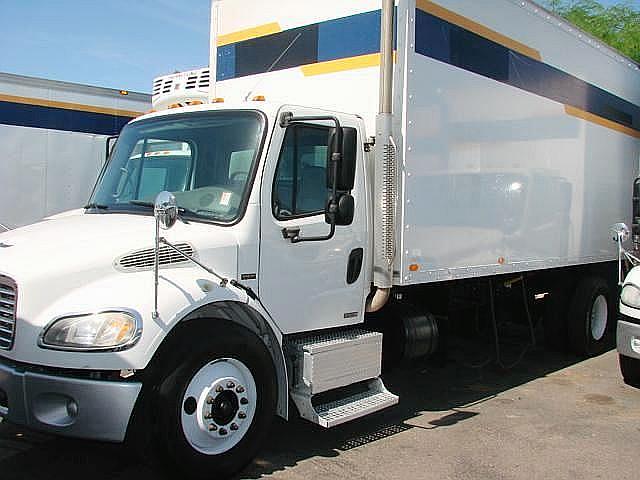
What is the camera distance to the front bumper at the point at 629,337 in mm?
6336

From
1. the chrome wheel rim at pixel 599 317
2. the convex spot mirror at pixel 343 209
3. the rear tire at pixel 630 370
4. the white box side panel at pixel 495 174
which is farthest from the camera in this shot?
the chrome wheel rim at pixel 599 317

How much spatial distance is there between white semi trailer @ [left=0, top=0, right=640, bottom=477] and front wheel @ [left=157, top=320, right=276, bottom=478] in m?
0.01

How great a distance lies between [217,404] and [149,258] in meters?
0.97

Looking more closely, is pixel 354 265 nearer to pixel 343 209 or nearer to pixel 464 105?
pixel 343 209

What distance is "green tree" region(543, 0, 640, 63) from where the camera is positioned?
1584cm

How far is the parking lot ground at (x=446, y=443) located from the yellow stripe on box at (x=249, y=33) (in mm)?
3349

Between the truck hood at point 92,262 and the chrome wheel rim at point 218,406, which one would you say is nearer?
the truck hood at point 92,262

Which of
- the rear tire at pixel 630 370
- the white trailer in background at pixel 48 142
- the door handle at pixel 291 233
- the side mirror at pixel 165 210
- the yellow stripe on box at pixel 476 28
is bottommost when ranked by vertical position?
the rear tire at pixel 630 370

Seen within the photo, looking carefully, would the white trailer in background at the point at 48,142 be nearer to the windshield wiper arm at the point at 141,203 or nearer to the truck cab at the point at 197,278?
the truck cab at the point at 197,278

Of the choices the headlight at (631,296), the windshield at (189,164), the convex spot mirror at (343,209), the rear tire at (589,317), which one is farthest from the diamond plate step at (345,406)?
the rear tire at (589,317)

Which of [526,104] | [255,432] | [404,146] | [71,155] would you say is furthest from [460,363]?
[71,155]

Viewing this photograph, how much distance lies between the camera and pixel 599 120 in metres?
8.08

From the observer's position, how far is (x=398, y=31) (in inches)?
196

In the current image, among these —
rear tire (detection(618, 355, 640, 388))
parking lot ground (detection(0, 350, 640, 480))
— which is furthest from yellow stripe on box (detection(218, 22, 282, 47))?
rear tire (detection(618, 355, 640, 388))
